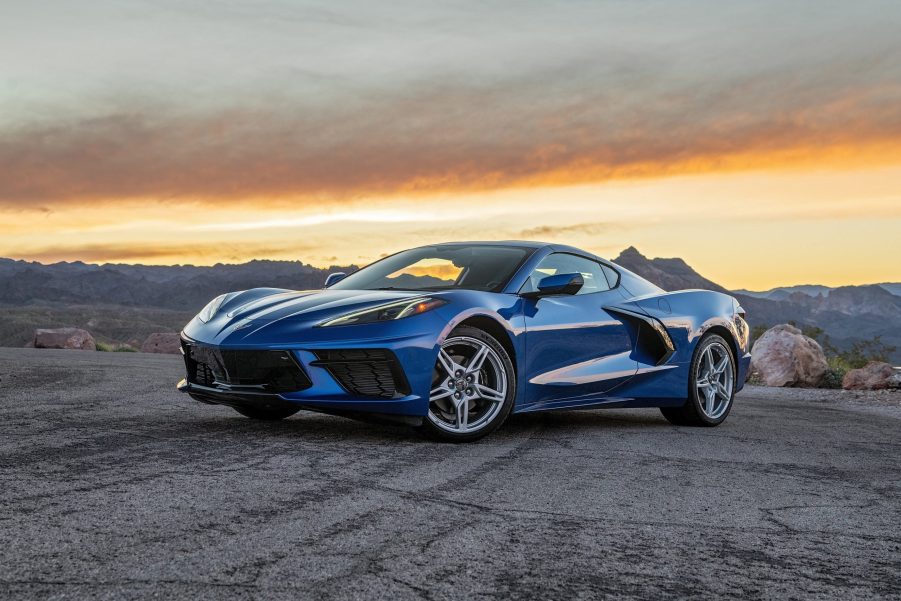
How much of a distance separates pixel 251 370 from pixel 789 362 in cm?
1129

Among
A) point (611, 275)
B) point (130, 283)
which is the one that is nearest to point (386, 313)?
point (611, 275)

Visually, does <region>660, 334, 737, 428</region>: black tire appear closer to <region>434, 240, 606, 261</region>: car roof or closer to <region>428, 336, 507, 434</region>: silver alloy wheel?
<region>434, 240, 606, 261</region>: car roof

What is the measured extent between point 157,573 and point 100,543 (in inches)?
15.0

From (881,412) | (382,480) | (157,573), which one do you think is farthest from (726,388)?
(157,573)

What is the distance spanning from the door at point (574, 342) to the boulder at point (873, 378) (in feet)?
26.4

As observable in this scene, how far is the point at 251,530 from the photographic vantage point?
3.00 m

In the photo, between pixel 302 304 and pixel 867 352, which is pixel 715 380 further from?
pixel 867 352

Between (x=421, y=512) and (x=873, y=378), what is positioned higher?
(x=421, y=512)

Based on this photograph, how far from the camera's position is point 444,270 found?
6520 millimetres

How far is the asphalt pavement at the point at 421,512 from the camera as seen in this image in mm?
2535

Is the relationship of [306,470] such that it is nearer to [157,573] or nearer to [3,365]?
[157,573]

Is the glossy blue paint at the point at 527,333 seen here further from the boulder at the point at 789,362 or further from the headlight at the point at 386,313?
the boulder at the point at 789,362

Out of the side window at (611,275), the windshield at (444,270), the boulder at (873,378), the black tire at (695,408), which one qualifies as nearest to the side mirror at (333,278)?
the windshield at (444,270)

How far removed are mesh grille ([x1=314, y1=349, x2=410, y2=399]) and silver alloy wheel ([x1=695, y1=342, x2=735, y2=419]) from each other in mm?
3071
